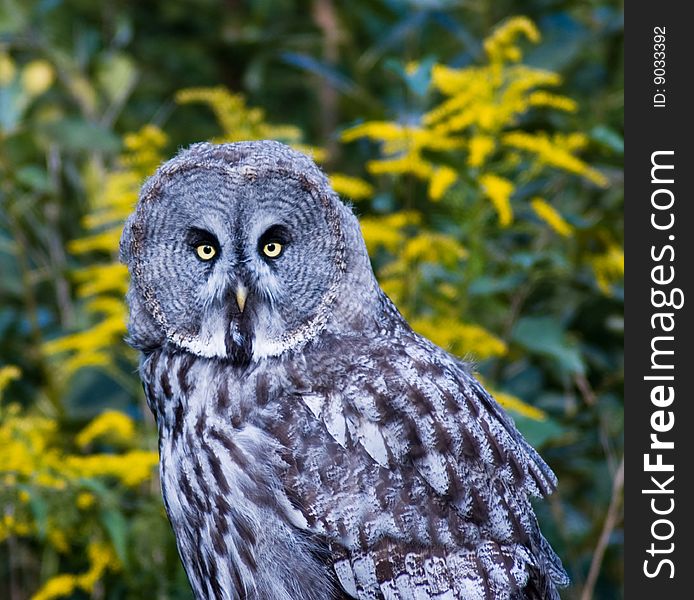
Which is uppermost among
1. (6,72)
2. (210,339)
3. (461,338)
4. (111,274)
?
(6,72)

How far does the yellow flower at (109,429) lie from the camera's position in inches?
118

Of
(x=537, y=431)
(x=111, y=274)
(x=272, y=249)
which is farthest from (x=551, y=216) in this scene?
(x=111, y=274)

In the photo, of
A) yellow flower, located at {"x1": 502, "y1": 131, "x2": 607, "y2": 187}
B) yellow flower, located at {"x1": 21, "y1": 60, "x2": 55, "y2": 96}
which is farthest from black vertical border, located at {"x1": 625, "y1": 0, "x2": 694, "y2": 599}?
yellow flower, located at {"x1": 21, "y1": 60, "x2": 55, "y2": 96}

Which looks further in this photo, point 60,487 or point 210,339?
point 60,487

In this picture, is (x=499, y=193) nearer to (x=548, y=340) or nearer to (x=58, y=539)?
(x=548, y=340)

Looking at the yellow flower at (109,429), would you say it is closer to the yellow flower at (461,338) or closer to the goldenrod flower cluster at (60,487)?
the goldenrod flower cluster at (60,487)

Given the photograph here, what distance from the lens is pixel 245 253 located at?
211cm

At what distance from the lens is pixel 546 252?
10.1 ft

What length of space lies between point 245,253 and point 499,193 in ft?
3.02

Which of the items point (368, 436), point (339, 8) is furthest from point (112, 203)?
point (339, 8)

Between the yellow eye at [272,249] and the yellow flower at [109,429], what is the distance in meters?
1.03

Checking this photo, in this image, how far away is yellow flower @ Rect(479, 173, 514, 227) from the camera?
281 cm

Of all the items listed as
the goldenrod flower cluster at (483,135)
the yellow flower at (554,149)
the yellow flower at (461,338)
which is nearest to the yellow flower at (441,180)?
the goldenrod flower cluster at (483,135)

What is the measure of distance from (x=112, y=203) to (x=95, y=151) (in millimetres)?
652
